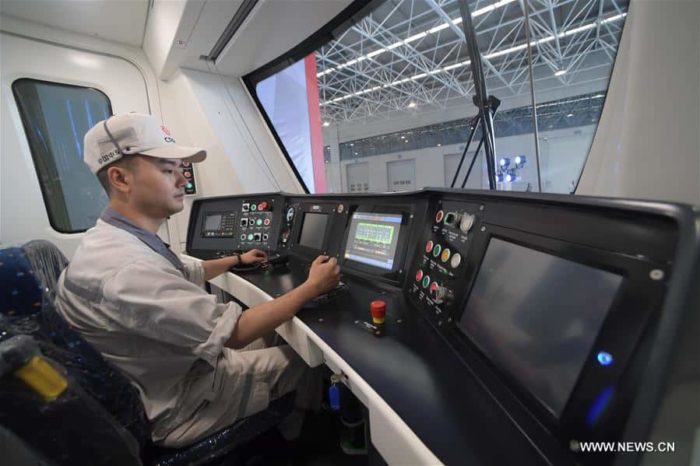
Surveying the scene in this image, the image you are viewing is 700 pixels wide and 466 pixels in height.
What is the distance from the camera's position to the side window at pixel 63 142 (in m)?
2.05

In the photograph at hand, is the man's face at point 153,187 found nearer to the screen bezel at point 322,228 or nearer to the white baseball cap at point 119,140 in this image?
the white baseball cap at point 119,140

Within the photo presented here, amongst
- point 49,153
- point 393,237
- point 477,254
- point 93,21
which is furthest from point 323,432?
point 93,21

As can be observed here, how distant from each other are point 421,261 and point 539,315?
49 cm

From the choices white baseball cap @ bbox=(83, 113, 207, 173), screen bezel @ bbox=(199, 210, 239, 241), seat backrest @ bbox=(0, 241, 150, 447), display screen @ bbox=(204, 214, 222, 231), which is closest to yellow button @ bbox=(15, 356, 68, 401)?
seat backrest @ bbox=(0, 241, 150, 447)

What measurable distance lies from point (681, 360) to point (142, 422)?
3.38 feet

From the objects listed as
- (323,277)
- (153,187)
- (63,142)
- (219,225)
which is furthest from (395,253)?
(63,142)

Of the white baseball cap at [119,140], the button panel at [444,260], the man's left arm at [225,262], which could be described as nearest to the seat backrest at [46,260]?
the white baseball cap at [119,140]

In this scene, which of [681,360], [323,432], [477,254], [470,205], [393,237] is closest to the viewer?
[681,360]

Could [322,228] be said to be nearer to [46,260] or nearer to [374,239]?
[374,239]

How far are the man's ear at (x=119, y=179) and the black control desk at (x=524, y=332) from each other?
28.3 inches

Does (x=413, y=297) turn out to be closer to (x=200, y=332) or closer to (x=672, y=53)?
(x=200, y=332)

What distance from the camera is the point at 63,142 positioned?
2150 millimetres

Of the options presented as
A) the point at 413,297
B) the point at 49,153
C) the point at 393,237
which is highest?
the point at 49,153

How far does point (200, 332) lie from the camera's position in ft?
2.50
